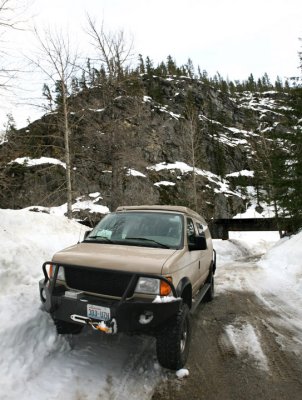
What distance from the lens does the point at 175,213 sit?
18.5ft

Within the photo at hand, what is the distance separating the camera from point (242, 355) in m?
4.55

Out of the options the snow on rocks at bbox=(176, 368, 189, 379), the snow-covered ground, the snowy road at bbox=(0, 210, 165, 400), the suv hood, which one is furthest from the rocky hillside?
the snow on rocks at bbox=(176, 368, 189, 379)

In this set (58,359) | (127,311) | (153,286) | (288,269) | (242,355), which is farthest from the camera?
(288,269)

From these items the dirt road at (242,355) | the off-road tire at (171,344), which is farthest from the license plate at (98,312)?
the dirt road at (242,355)

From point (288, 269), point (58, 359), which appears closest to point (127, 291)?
point (58, 359)

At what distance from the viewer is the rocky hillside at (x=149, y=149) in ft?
58.6

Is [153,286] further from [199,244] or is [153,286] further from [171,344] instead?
[199,244]

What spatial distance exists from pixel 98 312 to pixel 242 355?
2.38m

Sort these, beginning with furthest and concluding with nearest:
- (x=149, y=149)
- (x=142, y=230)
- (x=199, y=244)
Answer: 1. (x=149, y=149)
2. (x=142, y=230)
3. (x=199, y=244)

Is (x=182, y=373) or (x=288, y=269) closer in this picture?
(x=182, y=373)

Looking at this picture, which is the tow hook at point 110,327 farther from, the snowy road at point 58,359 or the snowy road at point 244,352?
the snowy road at point 244,352

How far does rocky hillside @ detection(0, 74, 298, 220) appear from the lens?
703 inches

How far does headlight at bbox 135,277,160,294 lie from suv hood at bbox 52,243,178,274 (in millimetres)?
116

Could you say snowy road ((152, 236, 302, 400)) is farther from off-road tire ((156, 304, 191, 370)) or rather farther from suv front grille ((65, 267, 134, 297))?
suv front grille ((65, 267, 134, 297))
